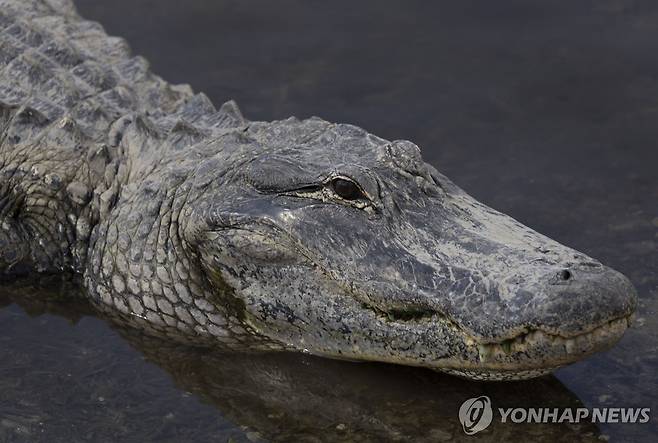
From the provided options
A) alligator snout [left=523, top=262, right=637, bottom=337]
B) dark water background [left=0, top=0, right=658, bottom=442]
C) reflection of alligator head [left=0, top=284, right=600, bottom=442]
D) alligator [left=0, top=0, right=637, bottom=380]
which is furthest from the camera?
dark water background [left=0, top=0, right=658, bottom=442]

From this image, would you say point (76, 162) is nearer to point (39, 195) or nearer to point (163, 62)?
point (39, 195)

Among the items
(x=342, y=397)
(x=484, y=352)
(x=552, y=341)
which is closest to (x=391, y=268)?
(x=484, y=352)

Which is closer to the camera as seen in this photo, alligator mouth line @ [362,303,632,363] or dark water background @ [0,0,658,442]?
alligator mouth line @ [362,303,632,363]

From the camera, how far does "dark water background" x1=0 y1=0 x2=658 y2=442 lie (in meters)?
5.07

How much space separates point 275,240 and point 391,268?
59 centimetres

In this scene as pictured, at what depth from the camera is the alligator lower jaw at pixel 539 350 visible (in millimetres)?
4500

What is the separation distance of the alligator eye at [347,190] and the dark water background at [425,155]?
0.80 m

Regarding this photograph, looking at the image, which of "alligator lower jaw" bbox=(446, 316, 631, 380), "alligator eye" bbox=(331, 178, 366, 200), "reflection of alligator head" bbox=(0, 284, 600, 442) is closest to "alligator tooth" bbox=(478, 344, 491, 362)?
"alligator lower jaw" bbox=(446, 316, 631, 380)

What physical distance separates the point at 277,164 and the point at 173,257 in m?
0.71

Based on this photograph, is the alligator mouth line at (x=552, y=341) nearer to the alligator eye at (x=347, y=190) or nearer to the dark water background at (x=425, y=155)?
the dark water background at (x=425, y=155)

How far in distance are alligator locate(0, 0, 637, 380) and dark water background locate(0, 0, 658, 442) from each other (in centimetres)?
22

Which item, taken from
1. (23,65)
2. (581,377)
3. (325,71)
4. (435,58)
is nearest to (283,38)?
(325,71)

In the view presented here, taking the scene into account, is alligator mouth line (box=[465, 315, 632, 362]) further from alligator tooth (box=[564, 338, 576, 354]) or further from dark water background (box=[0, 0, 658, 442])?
dark water background (box=[0, 0, 658, 442])

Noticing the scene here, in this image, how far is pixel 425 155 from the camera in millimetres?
7102
